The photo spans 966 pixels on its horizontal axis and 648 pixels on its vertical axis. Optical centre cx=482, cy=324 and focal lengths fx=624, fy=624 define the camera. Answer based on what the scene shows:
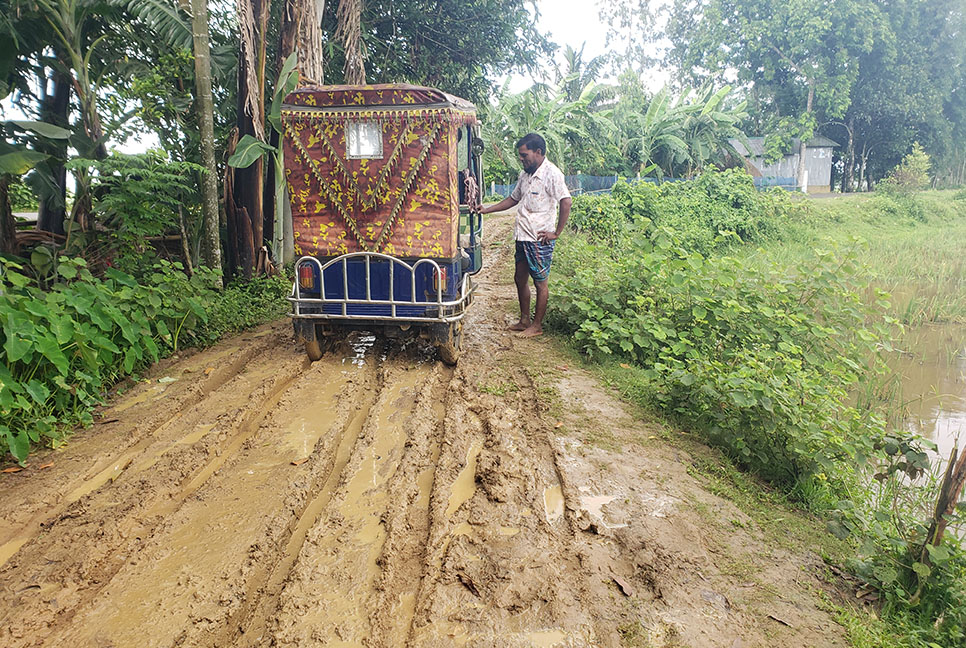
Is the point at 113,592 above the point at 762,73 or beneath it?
A: beneath

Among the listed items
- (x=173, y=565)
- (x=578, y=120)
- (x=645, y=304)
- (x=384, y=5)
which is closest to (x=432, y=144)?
(x=645, y=304)

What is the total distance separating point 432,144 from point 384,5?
8839 millimetres

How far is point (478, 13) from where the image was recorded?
1380cm

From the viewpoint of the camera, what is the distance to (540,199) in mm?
6684

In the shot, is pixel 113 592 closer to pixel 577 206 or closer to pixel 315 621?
pixel 315 621

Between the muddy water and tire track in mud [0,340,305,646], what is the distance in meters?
6.13

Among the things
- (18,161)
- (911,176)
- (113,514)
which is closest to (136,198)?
(18,161)

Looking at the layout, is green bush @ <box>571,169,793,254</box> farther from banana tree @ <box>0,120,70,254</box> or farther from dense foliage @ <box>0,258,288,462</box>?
banana tree @ <box>0,120,70,254</box>

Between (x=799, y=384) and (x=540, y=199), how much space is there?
3.28 metres

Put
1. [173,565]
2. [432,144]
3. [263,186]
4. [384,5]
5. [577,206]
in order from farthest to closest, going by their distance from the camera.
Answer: [577,206], [384,5], [263,186], [432,144], [173,565]

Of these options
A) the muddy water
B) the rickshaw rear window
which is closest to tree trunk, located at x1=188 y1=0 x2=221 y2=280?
the rickshaw rear window

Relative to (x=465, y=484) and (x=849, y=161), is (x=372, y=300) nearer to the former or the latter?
(x=465, y=484)

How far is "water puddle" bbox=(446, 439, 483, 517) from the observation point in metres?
3.72

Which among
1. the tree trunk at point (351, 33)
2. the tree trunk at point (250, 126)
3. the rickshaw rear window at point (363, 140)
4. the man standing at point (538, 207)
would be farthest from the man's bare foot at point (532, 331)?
the tree trunk at point (351, 33)
